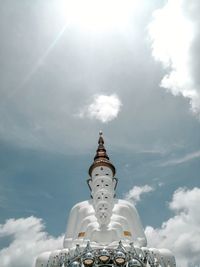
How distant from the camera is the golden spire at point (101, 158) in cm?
2784

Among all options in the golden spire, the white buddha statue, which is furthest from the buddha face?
the golden spire

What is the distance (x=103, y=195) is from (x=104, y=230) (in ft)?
8.38

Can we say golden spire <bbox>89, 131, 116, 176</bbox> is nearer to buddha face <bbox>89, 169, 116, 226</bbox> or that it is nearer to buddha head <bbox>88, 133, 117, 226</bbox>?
buddha head <bbox>88, 133, 117, 226</bbox>

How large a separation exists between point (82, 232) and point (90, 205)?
2765mm

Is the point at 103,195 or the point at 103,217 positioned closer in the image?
the point at 103,217

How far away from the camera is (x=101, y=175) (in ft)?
88.7

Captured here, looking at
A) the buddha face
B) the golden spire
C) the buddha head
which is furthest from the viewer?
the golden spire

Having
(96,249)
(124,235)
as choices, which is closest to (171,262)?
(124,235)

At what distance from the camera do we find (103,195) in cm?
2442

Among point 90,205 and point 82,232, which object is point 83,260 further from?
point 90,205

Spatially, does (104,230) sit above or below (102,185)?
below

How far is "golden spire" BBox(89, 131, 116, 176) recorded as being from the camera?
27.8m

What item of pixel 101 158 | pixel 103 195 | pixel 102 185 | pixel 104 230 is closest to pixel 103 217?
pixel 104 230

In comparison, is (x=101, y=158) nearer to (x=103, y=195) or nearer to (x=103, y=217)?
(x=103, y=195)
